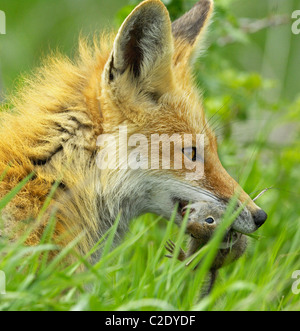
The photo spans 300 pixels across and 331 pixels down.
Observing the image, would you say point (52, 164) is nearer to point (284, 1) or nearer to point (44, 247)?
point (44, 247)

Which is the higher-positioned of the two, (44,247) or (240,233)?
(44,247)

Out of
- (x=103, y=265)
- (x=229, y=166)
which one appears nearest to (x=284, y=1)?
(x=229, y=166)

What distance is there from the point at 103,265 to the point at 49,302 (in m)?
0.52

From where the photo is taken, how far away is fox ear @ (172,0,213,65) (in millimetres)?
4965

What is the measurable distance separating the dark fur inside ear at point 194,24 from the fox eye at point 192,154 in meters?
1.22

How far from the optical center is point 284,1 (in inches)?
383

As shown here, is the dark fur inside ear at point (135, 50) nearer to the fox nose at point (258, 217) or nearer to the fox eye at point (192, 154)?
the fox eye at point (192, 154)
